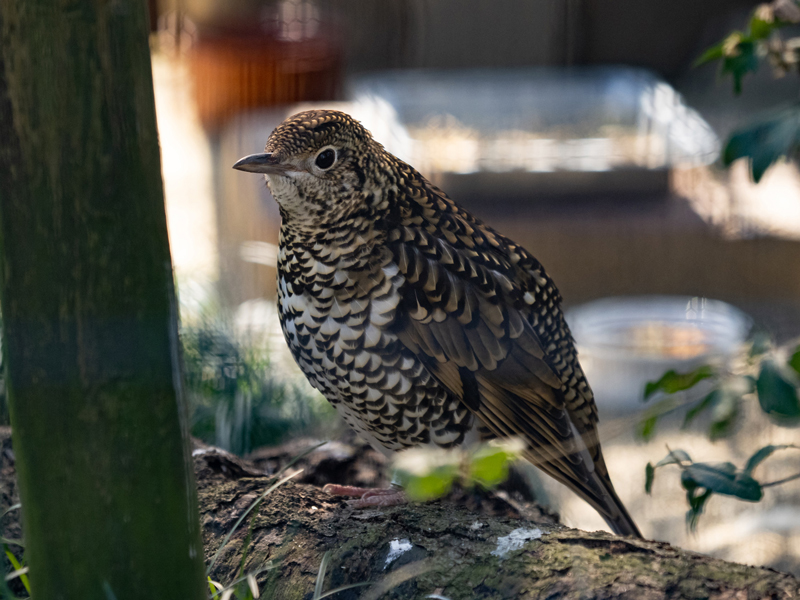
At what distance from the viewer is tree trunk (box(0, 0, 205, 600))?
741mm

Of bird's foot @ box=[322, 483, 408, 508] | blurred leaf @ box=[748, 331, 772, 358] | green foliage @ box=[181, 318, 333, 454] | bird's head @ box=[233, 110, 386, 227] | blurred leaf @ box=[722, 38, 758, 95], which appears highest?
blurred leaf @ box=[722, 38, 758, 95]

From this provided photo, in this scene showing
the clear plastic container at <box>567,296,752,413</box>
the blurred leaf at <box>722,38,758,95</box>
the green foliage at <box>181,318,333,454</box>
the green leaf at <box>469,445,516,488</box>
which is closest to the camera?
the green leaf at <box>469,445,516,488</box>

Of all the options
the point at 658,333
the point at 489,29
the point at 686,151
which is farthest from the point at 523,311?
the point at 489,29

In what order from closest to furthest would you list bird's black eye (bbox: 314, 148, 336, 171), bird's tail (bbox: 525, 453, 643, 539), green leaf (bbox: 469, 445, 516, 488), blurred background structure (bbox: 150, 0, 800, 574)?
1. green leaf (bbox: 469, 445, 516, 488)
2. bird's black eye (bbox: 314, 148, 336, 171)
3. bird's tail (bbox: 525, 453, 643, 539)
4. blurred background structure (bbox: 150, 0, 800, 574)

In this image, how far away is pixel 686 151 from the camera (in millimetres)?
3473

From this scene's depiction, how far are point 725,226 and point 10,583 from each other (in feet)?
9.84

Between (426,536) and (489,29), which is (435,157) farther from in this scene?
(426,536)

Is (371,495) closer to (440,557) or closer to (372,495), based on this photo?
(372,495)

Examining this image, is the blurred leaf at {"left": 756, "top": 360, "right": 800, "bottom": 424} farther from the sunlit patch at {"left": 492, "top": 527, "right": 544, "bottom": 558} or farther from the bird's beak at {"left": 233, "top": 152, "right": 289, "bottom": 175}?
the bird's beak at {"left": 233, "top": 152, "right": 289, "bottom": 175}

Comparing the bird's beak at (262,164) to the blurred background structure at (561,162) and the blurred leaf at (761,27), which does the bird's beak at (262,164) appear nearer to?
the blurred leaf at (761,27)

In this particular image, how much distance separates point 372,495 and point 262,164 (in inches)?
22.4

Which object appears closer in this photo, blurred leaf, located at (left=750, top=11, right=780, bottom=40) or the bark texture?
the bark texture

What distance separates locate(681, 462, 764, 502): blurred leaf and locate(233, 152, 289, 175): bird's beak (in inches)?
26.5

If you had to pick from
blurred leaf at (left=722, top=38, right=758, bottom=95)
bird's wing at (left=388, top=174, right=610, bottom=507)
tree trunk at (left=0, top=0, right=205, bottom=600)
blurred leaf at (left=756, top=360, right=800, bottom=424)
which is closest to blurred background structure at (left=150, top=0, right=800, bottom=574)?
bird's wing at (left=388, top=174, right=610, bottom=507)
